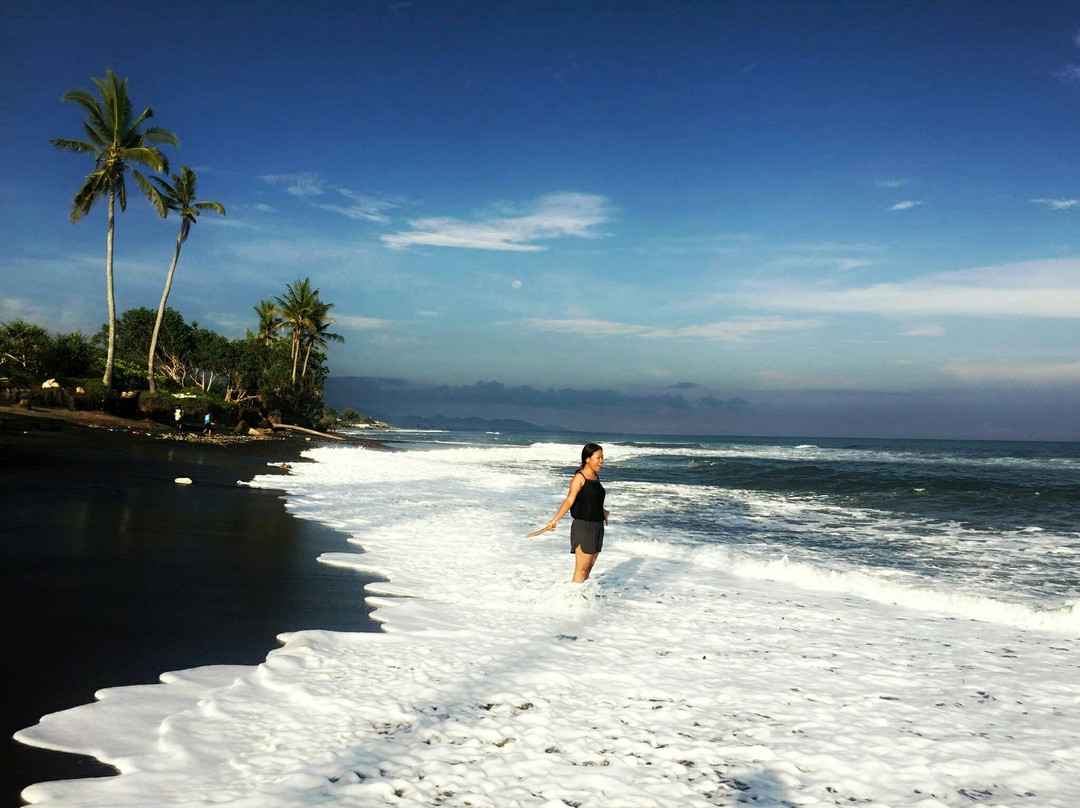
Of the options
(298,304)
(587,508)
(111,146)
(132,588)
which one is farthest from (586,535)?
(298,304)

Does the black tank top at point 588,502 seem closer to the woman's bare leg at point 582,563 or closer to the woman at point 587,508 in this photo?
the woman at point 587,508

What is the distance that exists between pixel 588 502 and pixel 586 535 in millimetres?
383

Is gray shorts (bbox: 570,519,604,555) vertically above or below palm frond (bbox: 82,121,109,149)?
below

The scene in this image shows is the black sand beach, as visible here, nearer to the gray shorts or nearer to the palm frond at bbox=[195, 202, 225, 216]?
the gray shorts

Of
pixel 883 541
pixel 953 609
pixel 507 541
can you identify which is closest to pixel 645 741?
pixel 953 609

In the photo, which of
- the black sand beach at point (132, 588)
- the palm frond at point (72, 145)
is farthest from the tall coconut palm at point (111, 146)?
the black sand beach at point (132, 588)

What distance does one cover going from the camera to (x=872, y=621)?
7227 millimetres

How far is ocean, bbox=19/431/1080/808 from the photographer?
3.42 metres

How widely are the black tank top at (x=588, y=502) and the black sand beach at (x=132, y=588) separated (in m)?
2.48

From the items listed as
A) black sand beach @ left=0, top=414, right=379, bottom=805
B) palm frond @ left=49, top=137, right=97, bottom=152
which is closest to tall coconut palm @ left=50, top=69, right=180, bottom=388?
palm frond @ left=49, top=137, right=97, bottom=152

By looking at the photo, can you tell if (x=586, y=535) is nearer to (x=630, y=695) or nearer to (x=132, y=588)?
(x=630, y=695)

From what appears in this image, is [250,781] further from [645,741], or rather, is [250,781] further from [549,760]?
[645,741]

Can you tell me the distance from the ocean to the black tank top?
0.88m

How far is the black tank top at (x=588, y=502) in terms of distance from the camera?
706 cm
